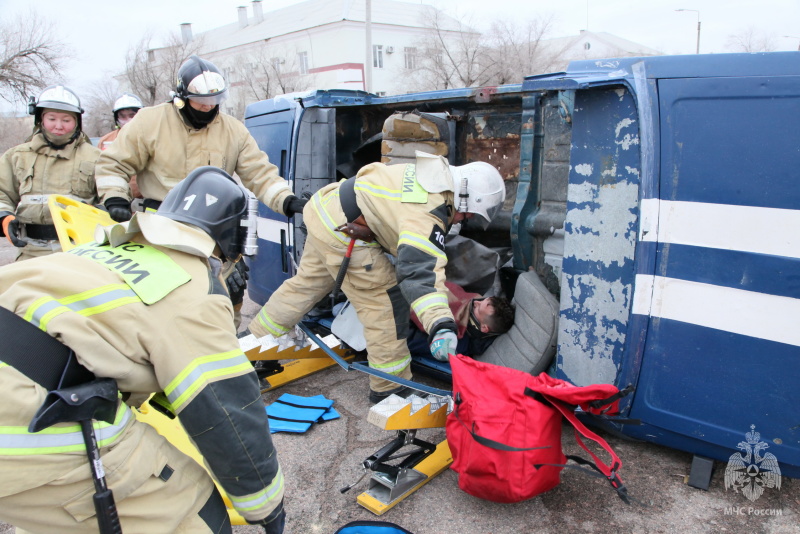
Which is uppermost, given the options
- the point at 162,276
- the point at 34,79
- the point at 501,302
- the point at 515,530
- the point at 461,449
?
the point at 34,79

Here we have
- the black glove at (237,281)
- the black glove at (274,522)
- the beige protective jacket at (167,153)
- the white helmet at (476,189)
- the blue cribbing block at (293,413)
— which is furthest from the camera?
the black glove at (237,281)

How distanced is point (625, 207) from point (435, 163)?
3.20 feet

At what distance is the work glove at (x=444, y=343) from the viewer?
2494 millimetres

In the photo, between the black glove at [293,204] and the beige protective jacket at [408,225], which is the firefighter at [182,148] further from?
the beige protective jacket at [408,225]

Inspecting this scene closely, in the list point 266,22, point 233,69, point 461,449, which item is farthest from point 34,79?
point 266,22

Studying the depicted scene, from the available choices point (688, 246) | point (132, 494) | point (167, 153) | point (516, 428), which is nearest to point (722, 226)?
point (688, 246)

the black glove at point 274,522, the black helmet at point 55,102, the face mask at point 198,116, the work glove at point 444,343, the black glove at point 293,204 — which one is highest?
the black helmet at point 55,102

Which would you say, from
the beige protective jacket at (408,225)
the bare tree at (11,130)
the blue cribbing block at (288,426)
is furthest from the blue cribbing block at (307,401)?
the bare tree at (11,130)

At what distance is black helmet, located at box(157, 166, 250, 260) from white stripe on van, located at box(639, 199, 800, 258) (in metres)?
1.68

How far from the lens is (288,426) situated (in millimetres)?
3115

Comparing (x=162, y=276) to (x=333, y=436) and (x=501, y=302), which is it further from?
(x=501, y=302)

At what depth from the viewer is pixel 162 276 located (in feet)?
4.57

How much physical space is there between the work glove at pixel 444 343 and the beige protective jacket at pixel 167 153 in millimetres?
1666

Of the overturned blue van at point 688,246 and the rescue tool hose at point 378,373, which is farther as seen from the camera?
the rescue tool hose at point 378,373
